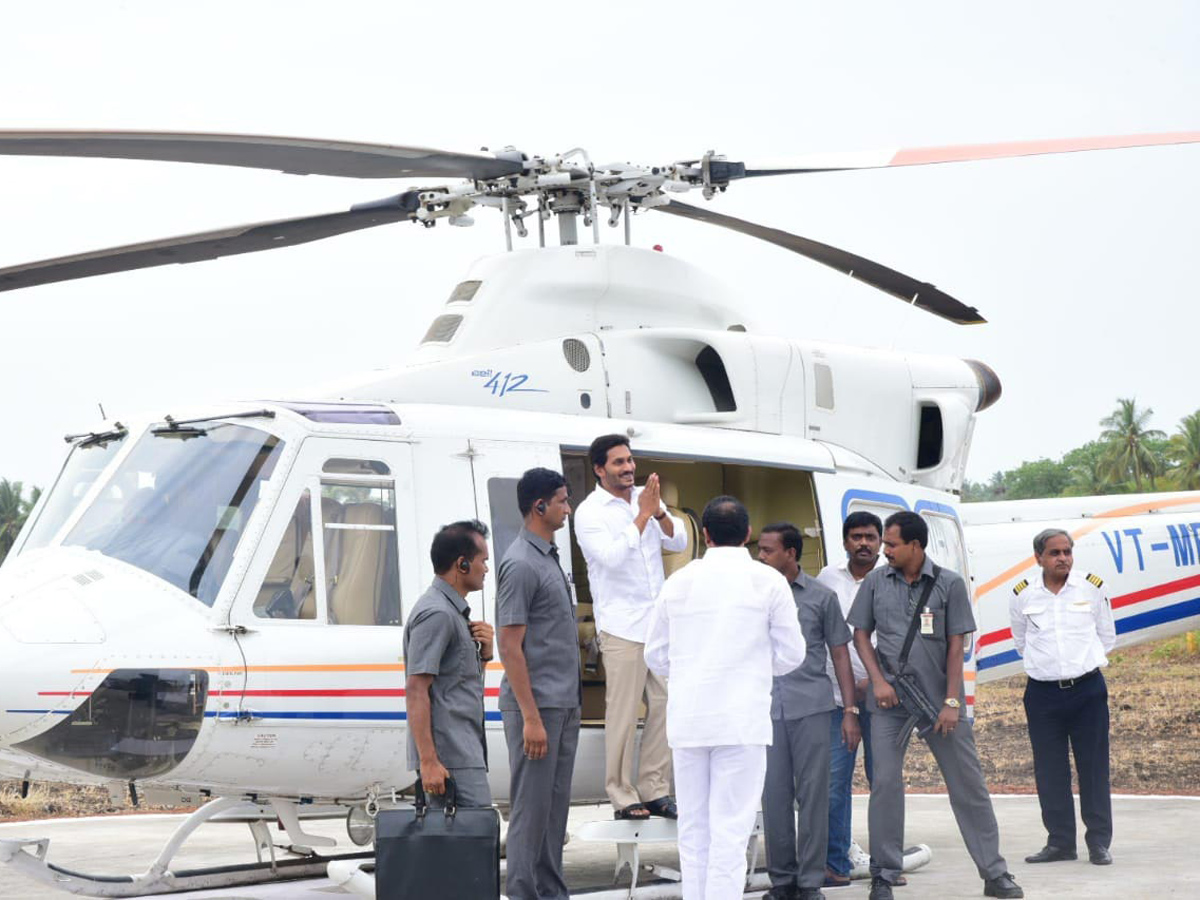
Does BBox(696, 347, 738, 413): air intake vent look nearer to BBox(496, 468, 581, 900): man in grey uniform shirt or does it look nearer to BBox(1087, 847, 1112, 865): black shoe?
BBox(496, 468, 581, 900): man in grey uniform shirt

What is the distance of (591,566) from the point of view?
7.11 meters

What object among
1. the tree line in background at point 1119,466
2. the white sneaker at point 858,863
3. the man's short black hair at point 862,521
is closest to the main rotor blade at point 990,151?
the man's short black hair at point 862,521

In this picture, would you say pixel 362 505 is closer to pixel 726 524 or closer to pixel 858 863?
pixel 726 524

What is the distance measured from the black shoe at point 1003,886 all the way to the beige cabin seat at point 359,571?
315cm

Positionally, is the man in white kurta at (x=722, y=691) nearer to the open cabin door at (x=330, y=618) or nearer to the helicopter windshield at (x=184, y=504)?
the open cabin door at (x=330, y=618)

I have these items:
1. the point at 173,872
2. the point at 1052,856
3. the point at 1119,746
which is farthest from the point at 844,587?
the point at 1119,746

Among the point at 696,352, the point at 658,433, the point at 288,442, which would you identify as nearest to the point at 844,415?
the point at 696,352

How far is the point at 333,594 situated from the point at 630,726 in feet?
4.83

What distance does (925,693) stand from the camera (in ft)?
24.1

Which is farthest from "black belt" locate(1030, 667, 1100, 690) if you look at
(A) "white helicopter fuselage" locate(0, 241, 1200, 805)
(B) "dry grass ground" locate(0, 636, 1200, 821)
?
(B) "dry grass ground" locate(0, 636, 1200, 821)

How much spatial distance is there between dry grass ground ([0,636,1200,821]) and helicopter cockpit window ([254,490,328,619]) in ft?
3.54

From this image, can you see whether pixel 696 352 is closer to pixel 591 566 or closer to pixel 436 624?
pixel 591 566

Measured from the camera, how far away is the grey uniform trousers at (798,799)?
721cm

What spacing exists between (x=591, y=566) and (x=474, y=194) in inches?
89.6
